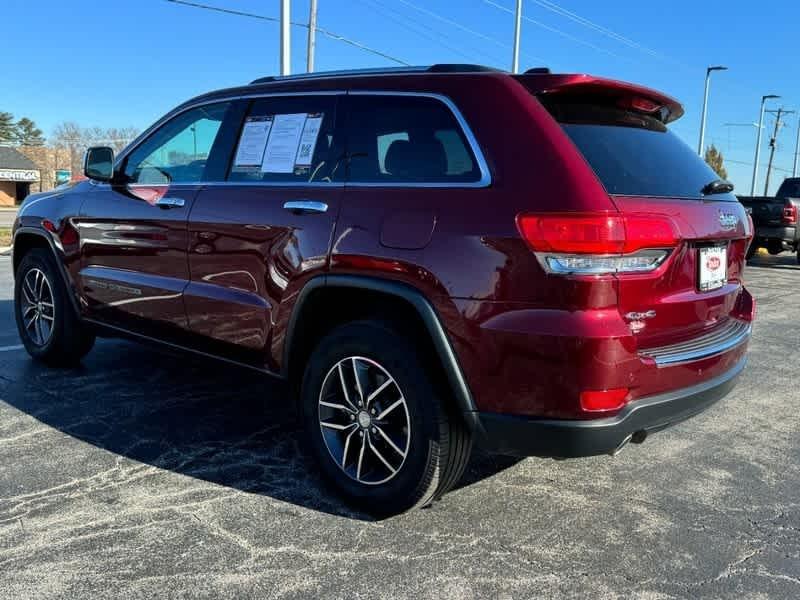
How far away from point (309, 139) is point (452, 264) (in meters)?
1.19

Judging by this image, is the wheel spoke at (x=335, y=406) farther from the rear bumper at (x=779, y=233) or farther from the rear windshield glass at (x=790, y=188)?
the rear windshield glass at (x=790, y=188)

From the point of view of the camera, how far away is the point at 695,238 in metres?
2.90

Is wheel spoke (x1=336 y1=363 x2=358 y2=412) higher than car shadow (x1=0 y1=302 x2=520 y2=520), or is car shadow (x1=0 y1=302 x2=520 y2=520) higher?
wheel spoke (x1=336 y1=363 x2=358 y2=412)

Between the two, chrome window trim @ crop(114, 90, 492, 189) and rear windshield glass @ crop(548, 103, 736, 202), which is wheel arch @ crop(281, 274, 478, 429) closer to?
chrome window trim @ crop(114, 90, 492, 189)

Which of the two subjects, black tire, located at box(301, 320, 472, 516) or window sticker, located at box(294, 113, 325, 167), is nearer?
black tire, located at box(301, 320, 472, 516)

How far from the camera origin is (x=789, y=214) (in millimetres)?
14922

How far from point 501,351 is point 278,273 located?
1.23 meters

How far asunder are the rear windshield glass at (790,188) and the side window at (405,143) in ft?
53.7

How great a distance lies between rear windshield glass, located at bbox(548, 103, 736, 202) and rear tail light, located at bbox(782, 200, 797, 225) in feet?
43.3

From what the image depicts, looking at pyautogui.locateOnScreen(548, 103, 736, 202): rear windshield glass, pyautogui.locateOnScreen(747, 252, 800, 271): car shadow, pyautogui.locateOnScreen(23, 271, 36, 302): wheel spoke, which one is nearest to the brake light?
pyautogui.locateOnScreen(548, 103, 736, 202): rear windshield glass

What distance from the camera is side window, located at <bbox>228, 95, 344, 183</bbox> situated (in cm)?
342

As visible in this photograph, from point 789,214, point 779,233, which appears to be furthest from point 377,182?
point 789,214

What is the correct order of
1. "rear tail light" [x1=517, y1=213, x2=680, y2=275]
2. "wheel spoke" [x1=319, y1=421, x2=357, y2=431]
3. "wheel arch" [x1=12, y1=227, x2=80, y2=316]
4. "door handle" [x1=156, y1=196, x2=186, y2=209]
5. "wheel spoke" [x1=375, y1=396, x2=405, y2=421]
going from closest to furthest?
"rear tail light" [x1=517, y1=213, x2=680, y2=275] < "wheel spoke" [x1=375, y1=396, x2=405, y2=421] < "wheel spoke" [x1=319, y1=421, x2=357, y2=431] < "door handle" [x1=156, y1=196, x2=186, y2=209] < "wheel arch" [x1=12, y1=227, x2=80, y2=316]

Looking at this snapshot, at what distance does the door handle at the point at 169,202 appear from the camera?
Answer: 3955mm
